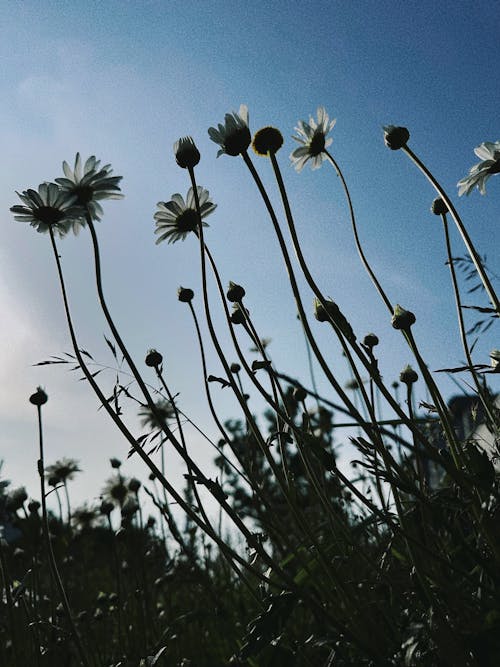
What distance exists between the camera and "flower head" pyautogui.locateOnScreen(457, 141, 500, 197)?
1837mm

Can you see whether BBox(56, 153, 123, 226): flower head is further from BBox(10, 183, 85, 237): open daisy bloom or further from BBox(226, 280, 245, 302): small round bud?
BBox(226, 280, 245, 302): small round bud

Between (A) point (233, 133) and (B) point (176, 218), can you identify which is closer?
(A) point (233, 133)

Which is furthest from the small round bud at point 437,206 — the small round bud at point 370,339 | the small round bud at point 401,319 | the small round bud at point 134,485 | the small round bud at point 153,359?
the small round bud at point 134,485

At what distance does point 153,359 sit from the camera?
2.12m

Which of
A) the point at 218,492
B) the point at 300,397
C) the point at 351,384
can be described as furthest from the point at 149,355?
the point at 351,384

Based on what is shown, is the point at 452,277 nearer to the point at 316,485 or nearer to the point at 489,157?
the point at 489,157

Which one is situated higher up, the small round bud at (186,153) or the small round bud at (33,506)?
the small round bud at (33,506)

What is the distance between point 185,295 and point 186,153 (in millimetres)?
587

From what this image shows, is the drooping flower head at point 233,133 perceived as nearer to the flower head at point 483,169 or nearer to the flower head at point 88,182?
the flower head at point 88,182

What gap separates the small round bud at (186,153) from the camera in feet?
5.56

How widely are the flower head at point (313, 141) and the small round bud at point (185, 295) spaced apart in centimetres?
62

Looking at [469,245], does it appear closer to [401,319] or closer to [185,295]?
[401,319]

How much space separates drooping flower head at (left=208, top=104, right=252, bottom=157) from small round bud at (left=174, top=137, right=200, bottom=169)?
6 centimetres

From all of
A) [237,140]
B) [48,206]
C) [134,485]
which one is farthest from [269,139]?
[134,485]
